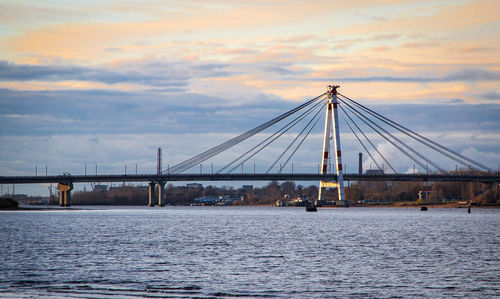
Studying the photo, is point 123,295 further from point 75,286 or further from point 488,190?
point 488,190

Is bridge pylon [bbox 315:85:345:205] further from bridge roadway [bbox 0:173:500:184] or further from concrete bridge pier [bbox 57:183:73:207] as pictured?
concrete bridge pier [bbox 57:183:73:207]

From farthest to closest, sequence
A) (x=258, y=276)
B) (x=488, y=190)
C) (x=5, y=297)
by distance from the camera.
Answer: (x=488, y=190)
(x=258, y=276)
(x=5, y=297)

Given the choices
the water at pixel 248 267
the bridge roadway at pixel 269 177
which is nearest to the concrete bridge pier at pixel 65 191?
the bridge roadway at pixel 269 177

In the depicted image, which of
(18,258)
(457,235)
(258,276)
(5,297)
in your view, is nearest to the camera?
(5,297)

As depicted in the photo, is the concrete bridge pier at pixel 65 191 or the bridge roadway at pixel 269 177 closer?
the bridge roadway at pixel 269 177

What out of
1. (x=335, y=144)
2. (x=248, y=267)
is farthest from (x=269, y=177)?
(x=248, y=267)

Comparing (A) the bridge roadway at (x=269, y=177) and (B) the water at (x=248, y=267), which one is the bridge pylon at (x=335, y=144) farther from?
(B) the water at (x=248, y=267)

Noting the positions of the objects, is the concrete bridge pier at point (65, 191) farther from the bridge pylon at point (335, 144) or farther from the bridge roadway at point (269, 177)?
the bridge pylon at point (335, 144)

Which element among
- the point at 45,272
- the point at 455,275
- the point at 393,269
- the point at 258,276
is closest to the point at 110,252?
the point at 45,272

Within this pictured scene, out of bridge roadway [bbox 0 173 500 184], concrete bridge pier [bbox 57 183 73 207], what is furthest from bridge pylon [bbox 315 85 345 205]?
concrete bridge pier [bbox 57 183 73 207]

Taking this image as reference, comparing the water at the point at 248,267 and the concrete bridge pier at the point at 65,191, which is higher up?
the concrete bridge pier at the point at 65,191

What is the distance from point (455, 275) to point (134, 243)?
81.0 feet

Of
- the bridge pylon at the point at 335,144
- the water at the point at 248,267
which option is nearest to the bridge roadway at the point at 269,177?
the bridge pylon at the point at 335,144

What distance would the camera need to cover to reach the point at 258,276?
98.9ft
